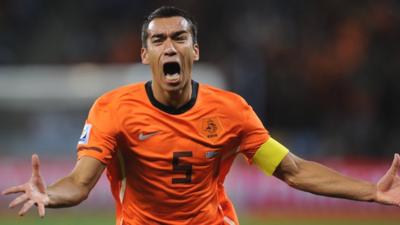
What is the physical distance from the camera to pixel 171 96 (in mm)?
5812

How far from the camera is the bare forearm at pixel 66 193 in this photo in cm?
506

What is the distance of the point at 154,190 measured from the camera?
19.0ft

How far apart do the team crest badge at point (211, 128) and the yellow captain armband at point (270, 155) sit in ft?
1.01

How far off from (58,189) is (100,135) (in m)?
0.51

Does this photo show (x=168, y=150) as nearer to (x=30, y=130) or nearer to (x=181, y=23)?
(x=181, y=23)

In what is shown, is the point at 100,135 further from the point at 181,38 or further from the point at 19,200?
the point at 19,200

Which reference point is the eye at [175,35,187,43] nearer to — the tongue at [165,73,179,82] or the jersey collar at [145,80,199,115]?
the tongue at [165,73,179,82]

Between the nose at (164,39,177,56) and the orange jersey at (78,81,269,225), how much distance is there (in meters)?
0.33

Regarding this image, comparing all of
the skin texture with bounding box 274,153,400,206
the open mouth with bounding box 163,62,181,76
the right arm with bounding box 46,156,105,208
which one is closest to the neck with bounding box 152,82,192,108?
the open mouth with bounding box 163,62,181,76

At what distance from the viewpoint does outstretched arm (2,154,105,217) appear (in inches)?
189

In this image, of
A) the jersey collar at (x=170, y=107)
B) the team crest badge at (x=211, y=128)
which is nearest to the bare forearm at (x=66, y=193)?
the jersey collar at (x=170, y=107)

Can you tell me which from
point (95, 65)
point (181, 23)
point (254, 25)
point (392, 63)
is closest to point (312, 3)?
point (254, 25)

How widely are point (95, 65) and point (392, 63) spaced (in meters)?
4.97

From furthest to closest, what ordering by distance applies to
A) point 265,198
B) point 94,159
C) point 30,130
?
point 30,130, point 265,198, point 94,159
